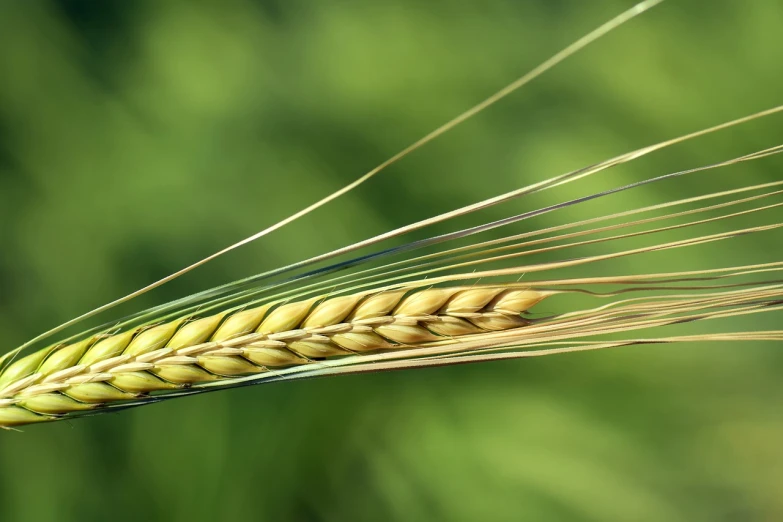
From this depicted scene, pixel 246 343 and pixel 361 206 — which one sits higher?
pixel 361 206

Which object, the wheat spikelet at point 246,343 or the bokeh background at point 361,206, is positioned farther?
the bokeh background at point 361,206

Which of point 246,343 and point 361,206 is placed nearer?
point 246,343

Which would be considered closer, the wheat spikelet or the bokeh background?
the wheat spikelet

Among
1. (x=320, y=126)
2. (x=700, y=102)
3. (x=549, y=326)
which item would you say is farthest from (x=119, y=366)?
(x=700, y=102)
